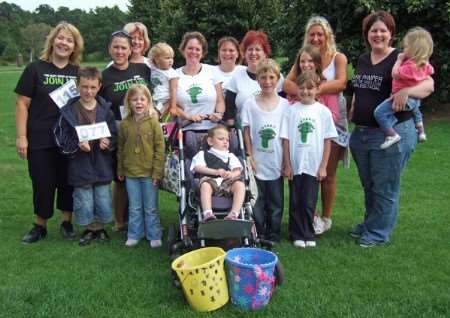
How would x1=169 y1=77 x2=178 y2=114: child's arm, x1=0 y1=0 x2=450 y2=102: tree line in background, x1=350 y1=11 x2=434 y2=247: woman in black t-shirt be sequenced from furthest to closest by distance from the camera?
x1=0 y1=0 x2=450 y2=102: tree line in background, x1=169 y1=77 x2=178 y2=114: child's arm, x1=350 y1=11 x2=434 y2=247: woman in black t-shirt

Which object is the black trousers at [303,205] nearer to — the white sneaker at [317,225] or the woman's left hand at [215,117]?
the white sneaker at [317,225]

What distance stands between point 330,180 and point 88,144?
248cm

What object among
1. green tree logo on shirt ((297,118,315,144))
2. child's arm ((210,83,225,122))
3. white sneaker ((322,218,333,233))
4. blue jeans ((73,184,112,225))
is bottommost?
white sneaker ((322,218,333,233))

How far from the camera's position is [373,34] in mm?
4672

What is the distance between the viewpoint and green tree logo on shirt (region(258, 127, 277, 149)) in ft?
15.9

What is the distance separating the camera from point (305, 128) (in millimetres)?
4785

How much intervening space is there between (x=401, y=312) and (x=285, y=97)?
2.45m

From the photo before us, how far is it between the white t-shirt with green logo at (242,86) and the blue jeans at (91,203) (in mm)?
1554

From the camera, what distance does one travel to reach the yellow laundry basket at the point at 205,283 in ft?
11.6

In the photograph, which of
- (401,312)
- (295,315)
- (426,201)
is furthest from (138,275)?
(426,201)

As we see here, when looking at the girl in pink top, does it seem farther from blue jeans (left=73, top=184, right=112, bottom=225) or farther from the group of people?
blue jeans (left=73, top=184, right=112, bottom=225)

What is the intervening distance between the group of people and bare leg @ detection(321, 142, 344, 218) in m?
0.02

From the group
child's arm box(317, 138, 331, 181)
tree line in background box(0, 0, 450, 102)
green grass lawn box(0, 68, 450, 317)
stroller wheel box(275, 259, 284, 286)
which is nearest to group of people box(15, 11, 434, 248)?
child's arm box(317, 138, 331, 181)

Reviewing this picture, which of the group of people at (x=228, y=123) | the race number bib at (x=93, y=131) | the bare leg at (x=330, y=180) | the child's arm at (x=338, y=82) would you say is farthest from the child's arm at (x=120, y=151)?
the bare leg at (x=330, y=180)
